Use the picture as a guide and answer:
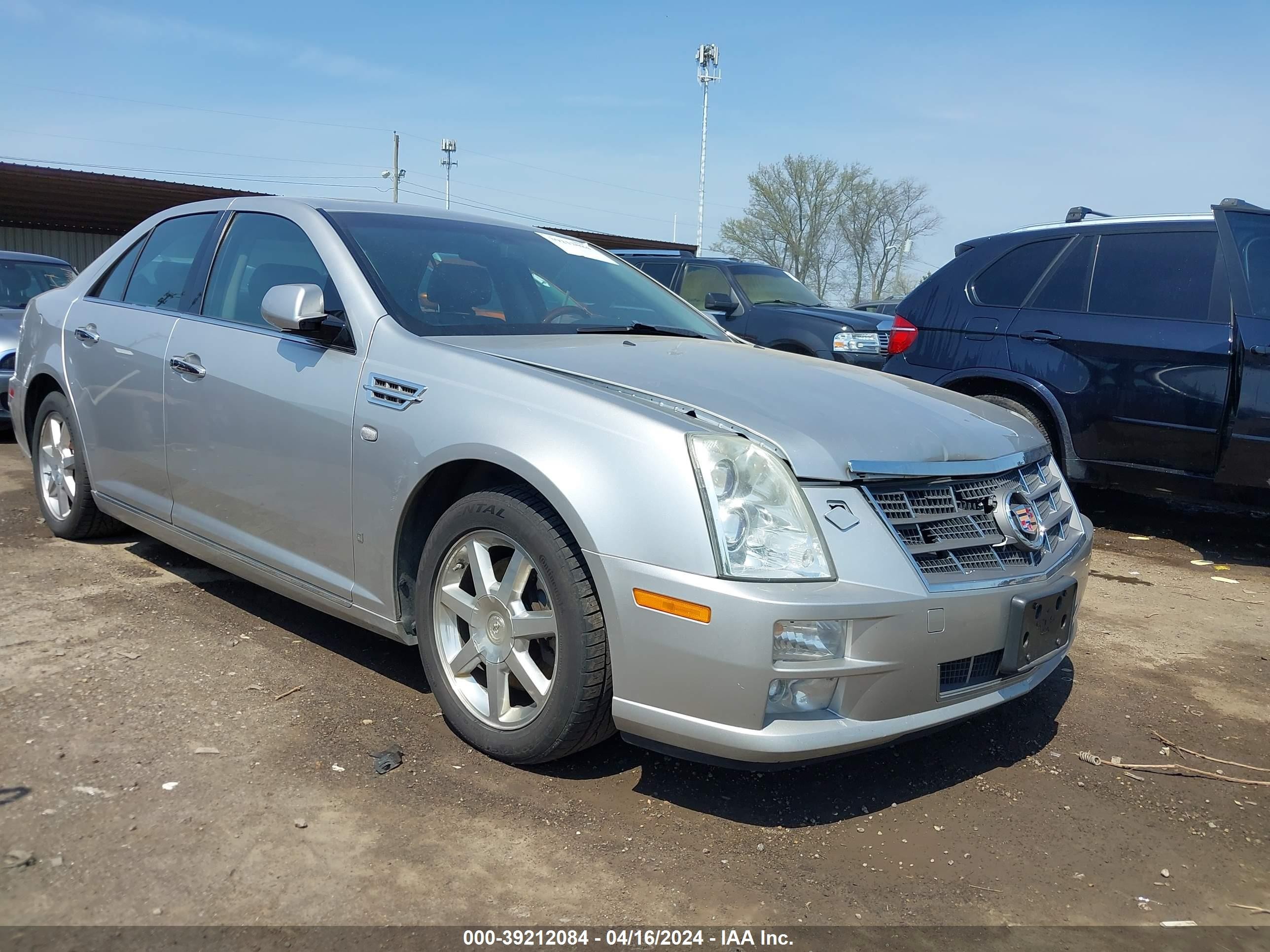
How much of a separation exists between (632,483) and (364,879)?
1095 millimetres

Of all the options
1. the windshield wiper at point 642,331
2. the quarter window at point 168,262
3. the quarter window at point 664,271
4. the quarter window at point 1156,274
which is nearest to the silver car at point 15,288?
the quarter window at point 168,262

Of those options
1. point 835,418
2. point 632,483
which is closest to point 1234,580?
point 835,418

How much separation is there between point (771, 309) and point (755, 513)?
7.00m

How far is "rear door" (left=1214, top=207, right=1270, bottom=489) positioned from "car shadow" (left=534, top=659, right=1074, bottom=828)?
2.57 m

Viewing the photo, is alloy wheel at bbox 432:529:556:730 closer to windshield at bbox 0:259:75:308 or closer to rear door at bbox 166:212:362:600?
rear door at bbox 166:212:362:600

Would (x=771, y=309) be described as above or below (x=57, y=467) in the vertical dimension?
above

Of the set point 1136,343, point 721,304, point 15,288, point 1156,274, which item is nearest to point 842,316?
point 721,304

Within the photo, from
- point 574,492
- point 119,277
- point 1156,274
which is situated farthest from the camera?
point 1156,274

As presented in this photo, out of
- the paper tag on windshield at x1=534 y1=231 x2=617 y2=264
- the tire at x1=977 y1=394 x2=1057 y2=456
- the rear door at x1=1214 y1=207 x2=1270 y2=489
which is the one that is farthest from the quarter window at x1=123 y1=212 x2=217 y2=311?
the rear door at x1=1214 y1=207 x2=1270 y2=489

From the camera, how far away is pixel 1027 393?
20.2ft

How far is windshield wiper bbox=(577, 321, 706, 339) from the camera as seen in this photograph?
3.80 meters

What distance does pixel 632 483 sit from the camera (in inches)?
103

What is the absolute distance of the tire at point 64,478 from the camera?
480 cm

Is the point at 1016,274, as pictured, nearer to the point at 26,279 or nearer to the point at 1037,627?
the point at 1037,627
